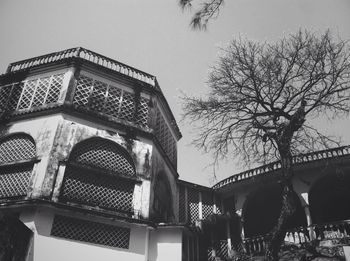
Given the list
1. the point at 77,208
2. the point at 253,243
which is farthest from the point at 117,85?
the point at 253,243

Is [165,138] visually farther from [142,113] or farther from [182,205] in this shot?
[182,205]

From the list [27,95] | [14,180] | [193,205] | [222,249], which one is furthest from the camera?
[193,205]

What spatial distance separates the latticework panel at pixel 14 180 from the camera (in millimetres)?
11174

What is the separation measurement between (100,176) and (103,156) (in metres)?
0.84

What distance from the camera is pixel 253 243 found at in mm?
14547

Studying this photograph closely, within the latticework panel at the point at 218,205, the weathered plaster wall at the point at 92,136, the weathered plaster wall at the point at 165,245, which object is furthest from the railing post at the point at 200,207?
the weathered plaster wall at the point at 92,136

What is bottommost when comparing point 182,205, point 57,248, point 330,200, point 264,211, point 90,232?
point 57,248

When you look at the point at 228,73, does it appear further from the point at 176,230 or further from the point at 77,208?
the point at 77,208

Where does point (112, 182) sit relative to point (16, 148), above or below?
below

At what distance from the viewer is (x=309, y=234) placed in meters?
13.6

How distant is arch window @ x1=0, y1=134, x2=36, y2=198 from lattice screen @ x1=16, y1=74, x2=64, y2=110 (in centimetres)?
152

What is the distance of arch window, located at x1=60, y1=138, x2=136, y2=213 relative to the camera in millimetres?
11203

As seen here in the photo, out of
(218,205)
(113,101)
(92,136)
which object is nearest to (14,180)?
(92,136)

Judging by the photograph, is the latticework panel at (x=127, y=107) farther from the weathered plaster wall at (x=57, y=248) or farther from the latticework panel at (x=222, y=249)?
the latticework panel at (x=222, y=249)
